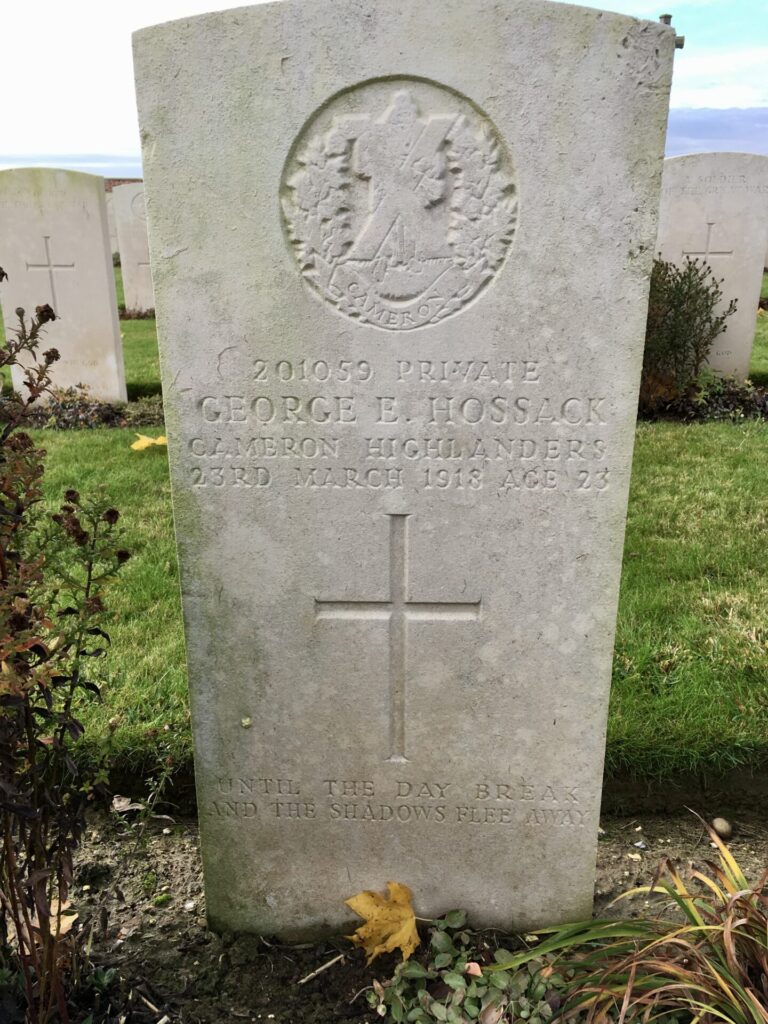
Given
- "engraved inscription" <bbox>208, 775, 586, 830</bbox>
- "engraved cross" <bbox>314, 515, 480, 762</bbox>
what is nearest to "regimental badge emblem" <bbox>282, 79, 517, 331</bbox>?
"engraved cross" <bbox>314, 515, 480, 762</bbox>

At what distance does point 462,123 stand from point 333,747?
5.30 ft

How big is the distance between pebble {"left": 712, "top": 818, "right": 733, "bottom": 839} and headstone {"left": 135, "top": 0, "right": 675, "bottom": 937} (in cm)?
67

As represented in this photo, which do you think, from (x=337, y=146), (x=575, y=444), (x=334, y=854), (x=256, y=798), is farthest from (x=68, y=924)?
(x=337, y=146)

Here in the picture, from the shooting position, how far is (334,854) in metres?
2.43

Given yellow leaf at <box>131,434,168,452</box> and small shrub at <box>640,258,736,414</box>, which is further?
small shrub at <box>640,258,736,414</box>

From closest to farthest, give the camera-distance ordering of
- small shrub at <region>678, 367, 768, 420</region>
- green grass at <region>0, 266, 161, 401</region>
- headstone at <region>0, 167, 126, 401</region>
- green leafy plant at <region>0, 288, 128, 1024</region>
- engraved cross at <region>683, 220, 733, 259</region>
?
green leafy plant at <region>0, 288, 128, 1024</region> < headstone at <region>0, 167, 126, 401</region> < small shrub at <region>678, 367, 768, 420</region> < engraved cross at <region>683, 220, 733, 259</region> < green grass at <region>0, 266, 161, 401</region>

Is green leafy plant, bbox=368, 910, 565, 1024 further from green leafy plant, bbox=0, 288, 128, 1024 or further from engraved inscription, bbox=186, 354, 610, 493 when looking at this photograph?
engraved inscription, bbox=186, 354, 610, 493

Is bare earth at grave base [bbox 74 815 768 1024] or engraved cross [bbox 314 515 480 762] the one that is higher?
engraved cross [bbox 314 515 480 762]

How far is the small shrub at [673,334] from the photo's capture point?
24.2ft

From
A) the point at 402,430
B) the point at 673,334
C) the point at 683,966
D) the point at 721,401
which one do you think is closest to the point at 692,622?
the point at 683,966

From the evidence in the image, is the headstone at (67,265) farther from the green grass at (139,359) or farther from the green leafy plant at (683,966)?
the green leafy plant at (683,966)

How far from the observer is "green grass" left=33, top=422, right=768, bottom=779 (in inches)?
115

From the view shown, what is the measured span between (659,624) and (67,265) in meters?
6.13

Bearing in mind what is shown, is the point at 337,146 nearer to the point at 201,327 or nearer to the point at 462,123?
the point at 462,123
